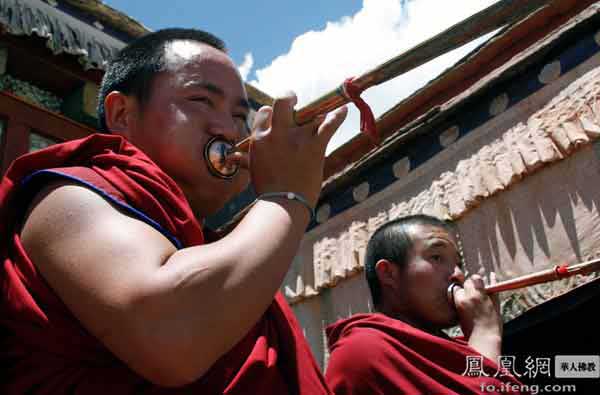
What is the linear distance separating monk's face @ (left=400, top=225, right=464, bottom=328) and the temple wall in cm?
22

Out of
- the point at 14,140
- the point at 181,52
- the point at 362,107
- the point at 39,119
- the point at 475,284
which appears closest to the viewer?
the point at 362,107

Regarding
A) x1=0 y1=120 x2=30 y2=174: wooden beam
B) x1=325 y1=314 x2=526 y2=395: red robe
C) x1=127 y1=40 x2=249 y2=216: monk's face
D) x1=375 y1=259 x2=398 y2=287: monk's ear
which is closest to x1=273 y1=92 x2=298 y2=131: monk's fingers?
x1=127 y1=40 x2=249 y2=216: monk's face

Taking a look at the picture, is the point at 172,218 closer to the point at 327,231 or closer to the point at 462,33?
the point at 462,33

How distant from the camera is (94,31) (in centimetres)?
464

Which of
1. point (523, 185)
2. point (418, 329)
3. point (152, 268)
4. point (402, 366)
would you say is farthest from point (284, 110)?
point (523, 185)

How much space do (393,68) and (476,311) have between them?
1.14m

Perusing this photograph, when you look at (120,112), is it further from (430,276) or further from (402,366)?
(430,276)

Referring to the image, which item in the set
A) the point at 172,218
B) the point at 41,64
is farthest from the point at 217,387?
the point at 41,64

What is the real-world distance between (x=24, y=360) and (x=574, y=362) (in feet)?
6.95

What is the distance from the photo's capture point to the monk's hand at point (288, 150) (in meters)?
0.81

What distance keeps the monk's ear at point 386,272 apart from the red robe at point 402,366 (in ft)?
1.07

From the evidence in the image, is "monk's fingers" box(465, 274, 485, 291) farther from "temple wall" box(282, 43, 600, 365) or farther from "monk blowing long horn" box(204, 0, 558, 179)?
"monk blowing long horn" box(204, 0, 558, 179)

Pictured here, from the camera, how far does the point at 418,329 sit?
179cm

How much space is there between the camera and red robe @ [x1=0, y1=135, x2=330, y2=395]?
70 cm
